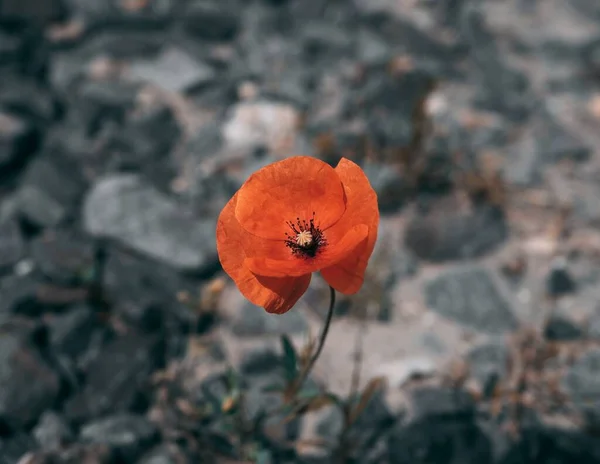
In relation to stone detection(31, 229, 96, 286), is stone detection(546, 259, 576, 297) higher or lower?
higher

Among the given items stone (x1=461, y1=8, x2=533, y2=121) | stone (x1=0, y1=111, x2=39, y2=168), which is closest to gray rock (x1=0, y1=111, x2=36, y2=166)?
stone (x1=0, y1=111, x2=39, y2=168)

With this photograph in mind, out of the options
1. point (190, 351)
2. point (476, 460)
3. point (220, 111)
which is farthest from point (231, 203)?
point (220, 111)

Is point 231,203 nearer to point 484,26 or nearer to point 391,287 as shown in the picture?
point 391,287

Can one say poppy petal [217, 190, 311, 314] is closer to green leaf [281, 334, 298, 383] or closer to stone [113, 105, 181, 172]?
green leaf [281, 334, 298, 383]

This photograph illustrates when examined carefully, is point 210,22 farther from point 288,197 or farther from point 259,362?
point 288,197

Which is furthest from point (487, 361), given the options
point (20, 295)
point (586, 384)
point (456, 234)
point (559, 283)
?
point (20, 295)

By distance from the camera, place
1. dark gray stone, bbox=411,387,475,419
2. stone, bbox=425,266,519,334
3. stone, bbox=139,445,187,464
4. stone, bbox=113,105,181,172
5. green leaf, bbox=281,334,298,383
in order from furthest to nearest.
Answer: stone, bbox=113,105,181,172 < stone, bbox=425,266,519,334 < dark gray stone, bbox=411,387,475,419 < stone, bbox=139,445,187,464 < green leaf, bbox=281,334,298,383

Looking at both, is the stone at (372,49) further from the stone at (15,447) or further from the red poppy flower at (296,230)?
the stone at (15,447)

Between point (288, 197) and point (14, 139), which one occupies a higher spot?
point (288, 197)
